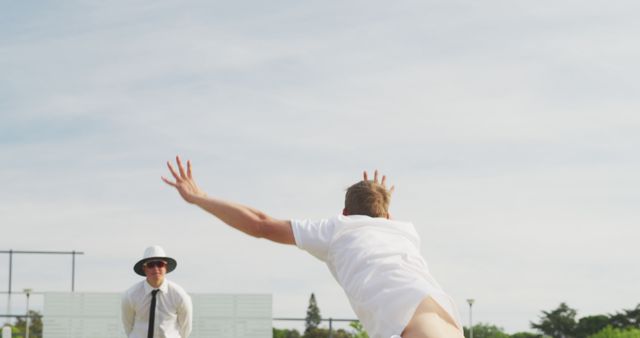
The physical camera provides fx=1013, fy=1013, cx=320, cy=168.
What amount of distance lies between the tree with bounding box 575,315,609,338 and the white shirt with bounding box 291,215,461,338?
5281 centimetres

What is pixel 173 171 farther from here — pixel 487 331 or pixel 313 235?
pixel 487 331

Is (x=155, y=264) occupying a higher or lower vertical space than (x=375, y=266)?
higher

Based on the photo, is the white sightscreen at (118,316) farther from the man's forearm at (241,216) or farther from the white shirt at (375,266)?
the white shirt at (375,266)

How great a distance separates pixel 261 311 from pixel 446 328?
21.9 meters

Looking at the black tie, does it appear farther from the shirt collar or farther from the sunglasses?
the sunglasses

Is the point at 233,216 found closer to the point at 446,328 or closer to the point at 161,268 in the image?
the point at 446,328

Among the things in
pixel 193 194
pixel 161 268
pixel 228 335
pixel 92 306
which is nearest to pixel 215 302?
pixel 228 335

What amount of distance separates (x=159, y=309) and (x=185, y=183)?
5.63 metres

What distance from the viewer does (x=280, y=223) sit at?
5160mm

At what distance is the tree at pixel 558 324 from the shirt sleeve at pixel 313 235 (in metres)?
56.0

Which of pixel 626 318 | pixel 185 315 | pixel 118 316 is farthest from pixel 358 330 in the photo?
pixel 626 318

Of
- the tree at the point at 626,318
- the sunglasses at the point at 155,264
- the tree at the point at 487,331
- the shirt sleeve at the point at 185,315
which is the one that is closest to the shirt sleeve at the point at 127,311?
the sunglasses at the point at 155,264

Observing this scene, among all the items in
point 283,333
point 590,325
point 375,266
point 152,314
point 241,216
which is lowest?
point 375,266

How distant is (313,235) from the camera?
5.16 m
